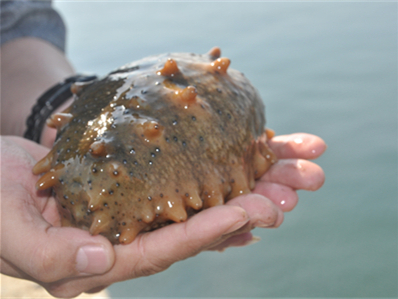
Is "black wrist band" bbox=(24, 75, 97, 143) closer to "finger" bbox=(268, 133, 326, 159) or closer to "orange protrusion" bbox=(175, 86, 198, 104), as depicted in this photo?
"orange protrusion" bbox=(175, 86, 198, 104)

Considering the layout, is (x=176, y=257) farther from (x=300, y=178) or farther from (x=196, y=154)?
(x=300, y=178)

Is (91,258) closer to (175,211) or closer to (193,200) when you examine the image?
(175,211)

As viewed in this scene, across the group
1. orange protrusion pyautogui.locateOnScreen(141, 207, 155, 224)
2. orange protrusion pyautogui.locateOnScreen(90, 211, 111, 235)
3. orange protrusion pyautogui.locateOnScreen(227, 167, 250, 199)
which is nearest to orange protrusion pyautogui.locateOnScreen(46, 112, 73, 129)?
A: orange protrusion pyautogui.locateOnScreen(90, 211, 111, 235)

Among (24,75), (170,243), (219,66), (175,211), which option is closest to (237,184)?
(175,211)

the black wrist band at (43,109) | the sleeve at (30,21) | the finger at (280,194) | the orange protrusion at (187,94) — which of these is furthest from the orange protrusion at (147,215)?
the sleeve at (30,21)

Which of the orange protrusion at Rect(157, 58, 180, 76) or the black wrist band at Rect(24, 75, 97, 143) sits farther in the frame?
the black wrist band at Rect(24, 75, 97, 143)

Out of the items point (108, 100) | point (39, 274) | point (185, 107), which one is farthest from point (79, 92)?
point (39, 274)
